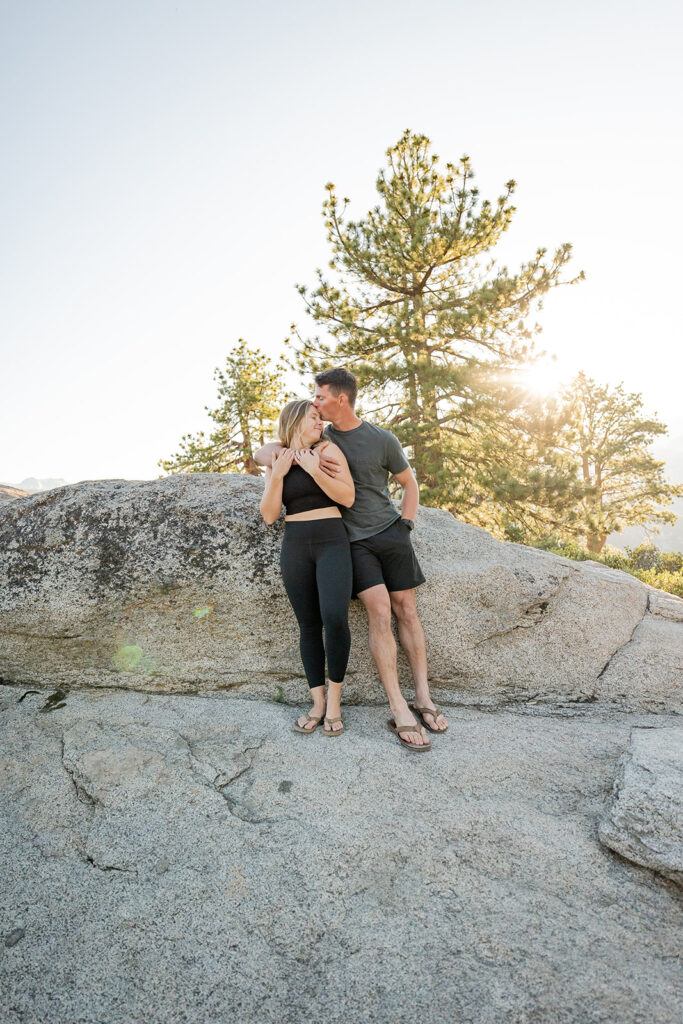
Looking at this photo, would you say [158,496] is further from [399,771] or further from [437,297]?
[437,297]

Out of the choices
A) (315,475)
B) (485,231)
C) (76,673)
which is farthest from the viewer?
(485,231)

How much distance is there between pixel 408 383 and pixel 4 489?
9574 mm

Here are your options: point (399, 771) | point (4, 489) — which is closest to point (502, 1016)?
point (399, 771)

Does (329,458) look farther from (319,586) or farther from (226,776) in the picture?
(226,776)

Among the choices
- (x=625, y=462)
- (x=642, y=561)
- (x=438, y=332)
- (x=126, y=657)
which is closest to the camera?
(x=126, y=657)

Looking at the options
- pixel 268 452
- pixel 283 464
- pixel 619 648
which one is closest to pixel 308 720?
pixel 283 464

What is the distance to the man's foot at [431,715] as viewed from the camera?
361 cm

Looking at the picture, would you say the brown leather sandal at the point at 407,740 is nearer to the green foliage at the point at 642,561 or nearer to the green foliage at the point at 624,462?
the green foliage at the point at 642,561

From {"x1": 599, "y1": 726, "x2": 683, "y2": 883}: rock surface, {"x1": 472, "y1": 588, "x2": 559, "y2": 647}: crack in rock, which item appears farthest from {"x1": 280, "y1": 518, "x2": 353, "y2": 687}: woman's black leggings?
{"x1": 599, "y1": 726, "x2": 683, "y2": 883}: rock surface

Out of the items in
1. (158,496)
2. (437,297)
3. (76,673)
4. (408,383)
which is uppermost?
(437,297)

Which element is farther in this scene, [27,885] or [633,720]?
[633,720]

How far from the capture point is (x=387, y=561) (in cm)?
385

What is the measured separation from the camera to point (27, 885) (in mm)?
2508

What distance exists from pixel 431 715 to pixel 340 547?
4.25ft
